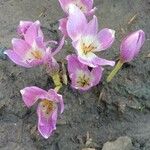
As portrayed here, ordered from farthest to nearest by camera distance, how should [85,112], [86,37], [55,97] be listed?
[85,112]
[86,37]
[55,97]

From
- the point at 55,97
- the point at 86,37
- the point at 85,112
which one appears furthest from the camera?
the point at 85,112

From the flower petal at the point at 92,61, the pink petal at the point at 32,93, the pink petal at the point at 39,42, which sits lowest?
the pink petal at the point at 32,93

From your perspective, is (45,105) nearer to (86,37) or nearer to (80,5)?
(86,37)

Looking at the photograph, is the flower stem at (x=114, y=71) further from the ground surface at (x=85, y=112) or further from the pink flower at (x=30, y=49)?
the pink flower at (x=30, y=49)

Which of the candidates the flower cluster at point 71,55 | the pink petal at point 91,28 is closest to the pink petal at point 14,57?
the flower cluster at point 71,55

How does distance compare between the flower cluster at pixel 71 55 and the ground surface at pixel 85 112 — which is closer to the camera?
the flower cluster at pixel 71 55

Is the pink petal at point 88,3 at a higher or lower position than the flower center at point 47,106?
higher

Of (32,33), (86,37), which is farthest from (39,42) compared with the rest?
(86,37)

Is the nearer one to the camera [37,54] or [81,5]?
[37,54]
